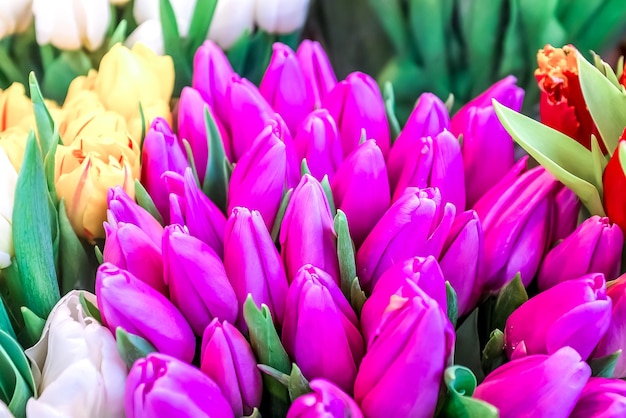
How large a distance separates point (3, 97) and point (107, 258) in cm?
22

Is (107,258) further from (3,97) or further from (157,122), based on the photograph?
(3,97)

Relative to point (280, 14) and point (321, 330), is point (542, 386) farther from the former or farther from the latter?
point (280, 14)

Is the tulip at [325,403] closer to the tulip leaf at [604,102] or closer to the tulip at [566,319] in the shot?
the tulip at [566,319]

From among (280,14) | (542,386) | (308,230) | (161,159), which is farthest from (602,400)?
(280,14)

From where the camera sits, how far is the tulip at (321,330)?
33cm

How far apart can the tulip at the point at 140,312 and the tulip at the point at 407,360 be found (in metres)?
0.09

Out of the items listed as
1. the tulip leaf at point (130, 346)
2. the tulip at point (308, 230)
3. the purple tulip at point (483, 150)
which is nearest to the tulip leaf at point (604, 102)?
the purple tulip at point (483, 150)

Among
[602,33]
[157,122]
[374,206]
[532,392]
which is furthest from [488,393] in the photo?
[602,33]

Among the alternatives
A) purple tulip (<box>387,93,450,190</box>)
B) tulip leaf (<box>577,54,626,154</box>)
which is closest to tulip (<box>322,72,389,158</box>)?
purple tulip (<box>387,93,450,190</box>)

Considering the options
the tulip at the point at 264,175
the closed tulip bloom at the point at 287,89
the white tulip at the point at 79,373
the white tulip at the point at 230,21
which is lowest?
the white tulip at the point at 79,373

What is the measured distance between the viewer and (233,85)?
47cm

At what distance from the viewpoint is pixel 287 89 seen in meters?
0.49

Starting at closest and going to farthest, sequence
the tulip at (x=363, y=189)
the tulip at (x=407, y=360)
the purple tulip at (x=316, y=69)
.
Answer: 1. the tulip at (x=407, y=360)
2. the tulip at (x=363, y=189)
3. the purple tulip at (x=316, y=69)

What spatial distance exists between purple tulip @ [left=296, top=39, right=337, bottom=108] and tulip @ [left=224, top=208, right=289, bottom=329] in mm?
182
